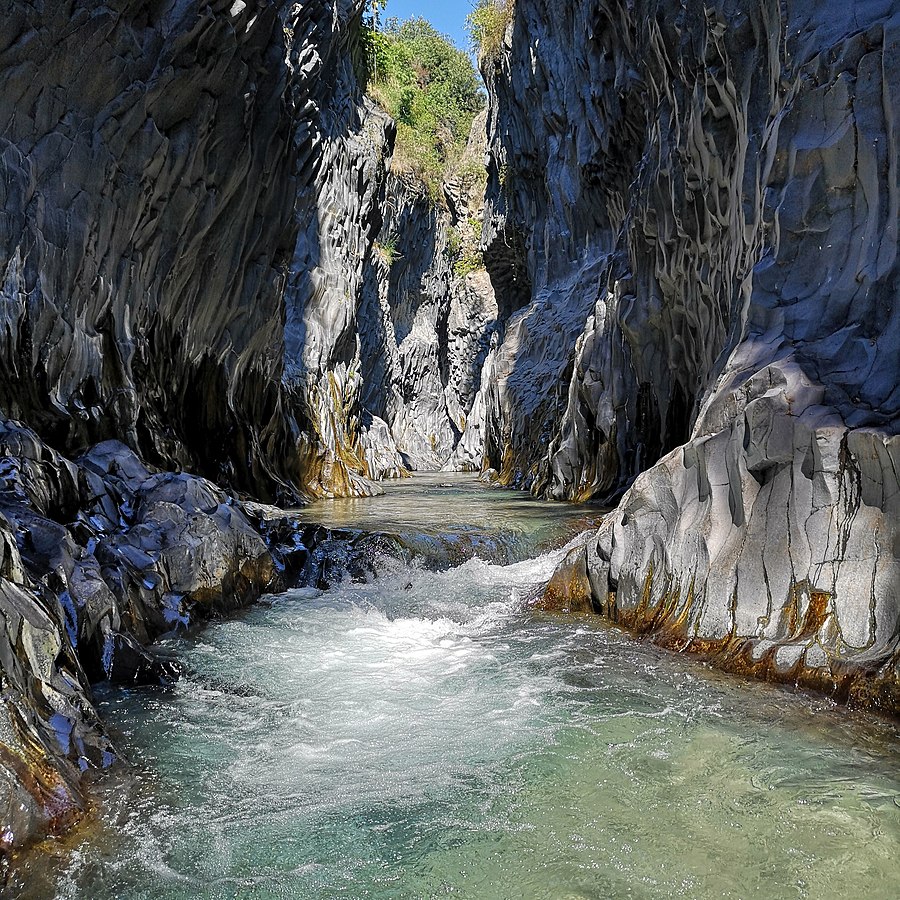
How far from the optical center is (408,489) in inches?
775

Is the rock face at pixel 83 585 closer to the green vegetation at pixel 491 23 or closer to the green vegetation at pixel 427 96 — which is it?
the green vegetation at pixel 427 96

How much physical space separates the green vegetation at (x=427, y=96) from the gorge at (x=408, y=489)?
10.9 m

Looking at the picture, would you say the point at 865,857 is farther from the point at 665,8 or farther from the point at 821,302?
the point at 665,8

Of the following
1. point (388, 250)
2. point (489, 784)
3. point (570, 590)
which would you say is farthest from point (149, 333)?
point (388, 250)

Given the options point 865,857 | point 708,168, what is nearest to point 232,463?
point 708,168

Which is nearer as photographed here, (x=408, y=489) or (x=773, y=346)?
(x=773, y=346)

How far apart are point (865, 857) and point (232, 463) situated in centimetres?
1180

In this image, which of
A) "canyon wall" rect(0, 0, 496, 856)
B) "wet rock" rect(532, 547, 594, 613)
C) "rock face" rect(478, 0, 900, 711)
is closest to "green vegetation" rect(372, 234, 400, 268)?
"canyon wall" rect(0, 0, 496, 856)

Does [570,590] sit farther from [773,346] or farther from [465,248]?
[465,248]

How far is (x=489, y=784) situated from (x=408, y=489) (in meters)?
16.6

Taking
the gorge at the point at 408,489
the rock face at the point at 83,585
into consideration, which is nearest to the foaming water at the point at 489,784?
the gorge at the point at 408,489

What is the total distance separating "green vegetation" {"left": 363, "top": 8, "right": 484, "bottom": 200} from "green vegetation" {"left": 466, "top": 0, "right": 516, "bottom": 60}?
3.27 meters

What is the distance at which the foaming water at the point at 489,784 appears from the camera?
2.48 meters

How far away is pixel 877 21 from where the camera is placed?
5652mm
